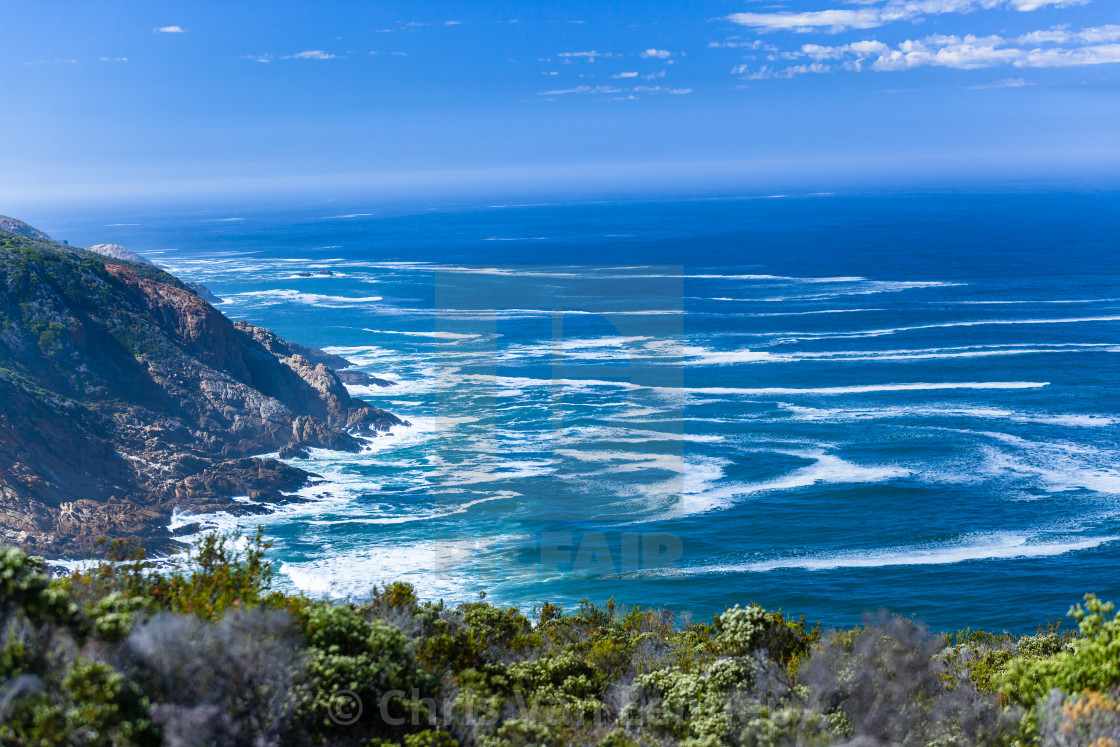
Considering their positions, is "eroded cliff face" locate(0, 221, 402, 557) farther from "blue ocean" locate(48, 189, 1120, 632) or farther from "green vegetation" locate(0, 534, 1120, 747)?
"green vegetation" locate(0, 534, 1120, 747)

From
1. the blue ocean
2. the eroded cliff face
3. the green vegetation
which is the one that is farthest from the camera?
the eroded cliff face

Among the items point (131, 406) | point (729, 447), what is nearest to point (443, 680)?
point (729, 447)

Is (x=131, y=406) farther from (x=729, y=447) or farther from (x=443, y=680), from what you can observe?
(x=443, y=680)

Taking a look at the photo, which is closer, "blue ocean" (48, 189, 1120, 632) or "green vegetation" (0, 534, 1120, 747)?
"green vegetation" (0, 534, 1120, 747)

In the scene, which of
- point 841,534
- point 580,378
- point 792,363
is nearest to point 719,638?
point 841,534

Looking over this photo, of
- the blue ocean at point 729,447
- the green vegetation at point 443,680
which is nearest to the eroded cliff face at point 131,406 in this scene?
the blue ocean at point 729,447

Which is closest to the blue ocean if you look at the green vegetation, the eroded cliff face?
the eroded cliff face

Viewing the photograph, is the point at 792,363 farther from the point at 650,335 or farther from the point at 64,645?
the point at 64,645

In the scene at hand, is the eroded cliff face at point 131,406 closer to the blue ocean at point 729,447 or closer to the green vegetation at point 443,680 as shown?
the blue ocean at point 729,447

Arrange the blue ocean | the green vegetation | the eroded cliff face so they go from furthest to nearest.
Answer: the eroded cliff face, the blue ocean, the green vegetation
